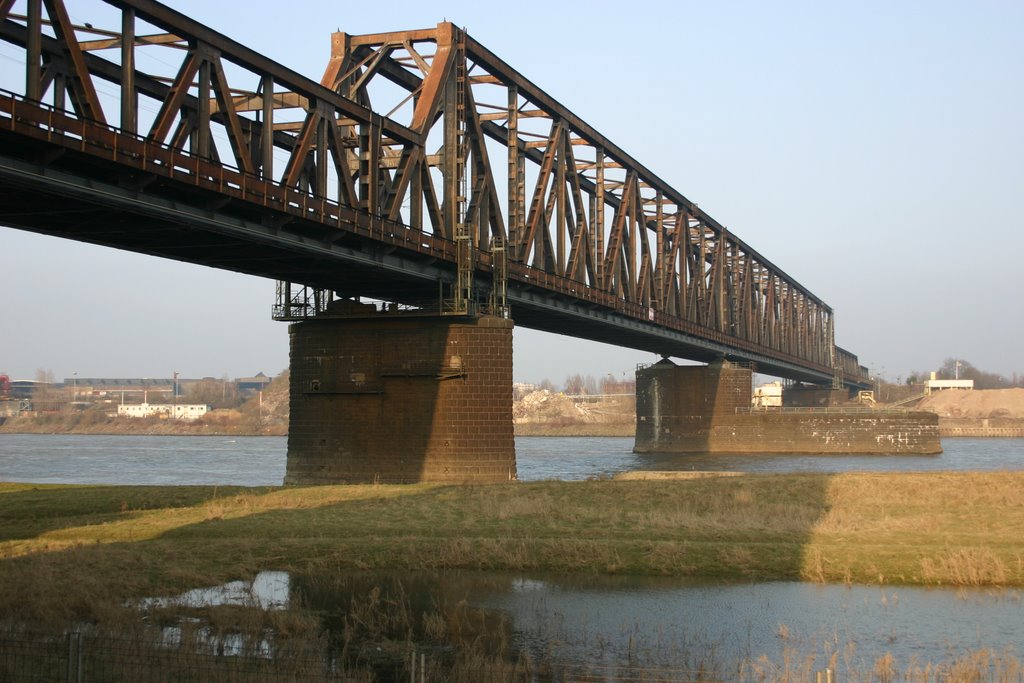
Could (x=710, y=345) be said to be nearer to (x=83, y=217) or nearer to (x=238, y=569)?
(x=83, y=217)

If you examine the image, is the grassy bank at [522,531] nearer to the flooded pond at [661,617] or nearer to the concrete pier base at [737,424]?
the flooded pond at [661,617]

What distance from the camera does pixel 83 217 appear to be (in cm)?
3469

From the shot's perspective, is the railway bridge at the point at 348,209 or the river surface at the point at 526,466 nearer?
the railway bridge at the point at 348,209

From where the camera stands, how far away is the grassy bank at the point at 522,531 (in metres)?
24.8

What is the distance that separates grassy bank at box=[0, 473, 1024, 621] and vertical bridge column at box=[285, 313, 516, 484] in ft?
22.4

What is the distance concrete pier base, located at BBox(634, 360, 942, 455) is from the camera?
107m

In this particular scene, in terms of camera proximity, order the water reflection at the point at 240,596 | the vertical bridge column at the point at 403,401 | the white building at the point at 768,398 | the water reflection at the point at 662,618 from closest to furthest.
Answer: the water reflection at the point at 662,618
the water reflection at the point at 240,596
the vertical bridge column at the point at 403,401
the white building at the point at 768,398

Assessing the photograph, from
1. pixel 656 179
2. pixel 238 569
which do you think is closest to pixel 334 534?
pixel 238 569

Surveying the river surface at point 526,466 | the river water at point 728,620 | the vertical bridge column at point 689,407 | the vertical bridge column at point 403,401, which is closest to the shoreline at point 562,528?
the river water at point 728,620

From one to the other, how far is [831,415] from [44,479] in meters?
72.3

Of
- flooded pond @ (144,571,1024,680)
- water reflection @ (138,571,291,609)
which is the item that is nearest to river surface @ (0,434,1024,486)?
water reflection @ (138,571,291,609)

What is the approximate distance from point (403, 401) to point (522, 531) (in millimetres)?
18794

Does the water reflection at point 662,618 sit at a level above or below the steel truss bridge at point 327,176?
below

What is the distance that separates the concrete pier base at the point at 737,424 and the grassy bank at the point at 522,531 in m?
65.8
